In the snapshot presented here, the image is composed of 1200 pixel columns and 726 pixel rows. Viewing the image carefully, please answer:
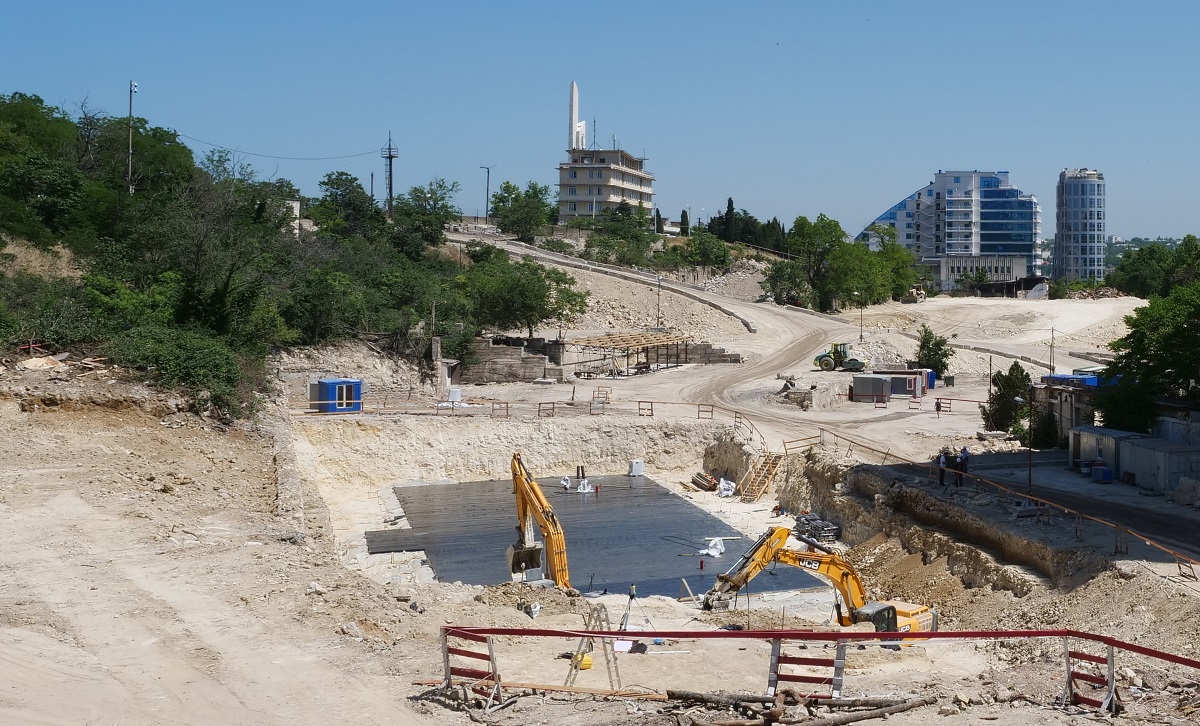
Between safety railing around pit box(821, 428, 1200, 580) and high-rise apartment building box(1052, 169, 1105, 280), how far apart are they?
166822 mm

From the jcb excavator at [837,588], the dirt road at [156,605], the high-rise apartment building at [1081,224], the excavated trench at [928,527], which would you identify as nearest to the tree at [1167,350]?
the excavated trench at [928,527]

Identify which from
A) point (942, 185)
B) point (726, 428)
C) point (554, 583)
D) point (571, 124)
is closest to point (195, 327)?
point (726, 428)

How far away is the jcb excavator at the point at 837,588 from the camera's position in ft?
61.8

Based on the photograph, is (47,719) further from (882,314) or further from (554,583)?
(882,314)

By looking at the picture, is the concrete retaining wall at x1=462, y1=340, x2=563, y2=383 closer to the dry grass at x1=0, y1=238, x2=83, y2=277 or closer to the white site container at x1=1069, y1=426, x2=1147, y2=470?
the dry grass at x1=0, y1=238, x2=83, y2=277

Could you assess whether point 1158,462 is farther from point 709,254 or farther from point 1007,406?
point 709,254

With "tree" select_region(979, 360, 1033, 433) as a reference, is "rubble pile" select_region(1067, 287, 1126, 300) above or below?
above

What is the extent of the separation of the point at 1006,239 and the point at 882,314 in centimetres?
10391

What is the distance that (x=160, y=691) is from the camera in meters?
12.1

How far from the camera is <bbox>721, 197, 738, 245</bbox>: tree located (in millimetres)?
115125

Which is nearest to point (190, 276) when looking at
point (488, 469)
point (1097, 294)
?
point (488, 469)

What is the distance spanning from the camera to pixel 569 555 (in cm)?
2762

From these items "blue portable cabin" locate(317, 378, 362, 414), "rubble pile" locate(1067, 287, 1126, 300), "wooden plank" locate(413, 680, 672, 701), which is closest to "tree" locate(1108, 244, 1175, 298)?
"rubble pile" locate(1067, 287, 1126, 300)

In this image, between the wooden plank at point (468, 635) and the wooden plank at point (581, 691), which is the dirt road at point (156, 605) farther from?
the wooden plank at point (581, 691)
